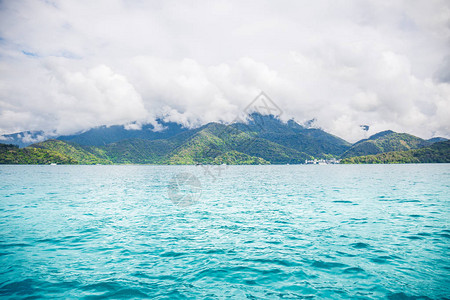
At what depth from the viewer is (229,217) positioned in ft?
92.6

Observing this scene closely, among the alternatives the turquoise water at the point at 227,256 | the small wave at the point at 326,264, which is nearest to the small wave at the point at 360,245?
the turquoise water at the point at 227,256

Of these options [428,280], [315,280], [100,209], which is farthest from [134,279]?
[100,209]

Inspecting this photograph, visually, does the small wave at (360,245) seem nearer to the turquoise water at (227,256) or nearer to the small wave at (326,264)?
the turquoise water at (227,256)

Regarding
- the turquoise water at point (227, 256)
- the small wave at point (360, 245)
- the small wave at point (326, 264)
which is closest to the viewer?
the turquoise water at point (227, 256)

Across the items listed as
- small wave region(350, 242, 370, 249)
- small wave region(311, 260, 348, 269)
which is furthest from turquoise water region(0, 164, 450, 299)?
small wave region(350, 242, 370, 249)

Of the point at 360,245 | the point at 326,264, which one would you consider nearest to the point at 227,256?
the point at 326,264

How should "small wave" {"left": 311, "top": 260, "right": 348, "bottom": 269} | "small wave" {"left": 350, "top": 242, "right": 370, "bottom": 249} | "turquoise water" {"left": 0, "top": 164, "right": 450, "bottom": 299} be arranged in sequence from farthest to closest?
"small wave" {"left": 350, "top": 242, "right": 370, "bottom": 249}, "small wave" {"left": 311, "top": 260, "right": 348, "bottom": 269}, "turquoise water" {"left": 0, "top": 164, "right": 450, "bottom": 299}

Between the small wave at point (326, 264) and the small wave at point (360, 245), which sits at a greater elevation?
the small wave at point (360, 245)

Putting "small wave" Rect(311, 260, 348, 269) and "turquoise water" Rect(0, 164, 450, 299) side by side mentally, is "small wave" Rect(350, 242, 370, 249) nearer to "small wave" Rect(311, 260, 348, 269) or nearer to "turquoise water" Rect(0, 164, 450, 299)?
"turquoise water" Rect(0, 164, 450, 299)

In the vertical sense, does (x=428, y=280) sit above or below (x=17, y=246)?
above

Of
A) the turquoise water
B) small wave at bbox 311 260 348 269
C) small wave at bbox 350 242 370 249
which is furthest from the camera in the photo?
small wave at bbox 350 242 370 249

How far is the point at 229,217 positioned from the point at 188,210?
784cm

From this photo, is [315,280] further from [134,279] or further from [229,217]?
[229,217]

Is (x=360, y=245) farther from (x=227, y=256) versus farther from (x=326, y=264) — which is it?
(x=227, y=256)
